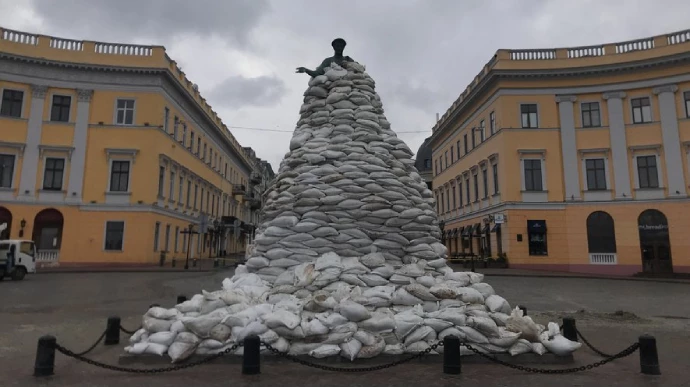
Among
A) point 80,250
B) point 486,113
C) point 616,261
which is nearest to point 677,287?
point 616,261

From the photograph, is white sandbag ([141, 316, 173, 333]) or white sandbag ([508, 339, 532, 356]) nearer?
white sandbag ([508, 339, 532, 356])

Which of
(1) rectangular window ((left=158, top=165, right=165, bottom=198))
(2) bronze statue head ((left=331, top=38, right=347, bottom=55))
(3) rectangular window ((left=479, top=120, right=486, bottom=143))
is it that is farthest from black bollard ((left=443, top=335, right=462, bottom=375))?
(3) rectangular window ((left=479, top=120, right=486, bottom=143))

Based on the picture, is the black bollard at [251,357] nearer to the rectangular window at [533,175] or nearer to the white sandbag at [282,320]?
the white sandbag at [282,320]

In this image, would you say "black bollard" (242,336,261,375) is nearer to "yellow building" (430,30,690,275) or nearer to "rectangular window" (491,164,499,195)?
"yellow building" (430,30,690,275)

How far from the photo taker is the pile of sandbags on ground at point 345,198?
754cm

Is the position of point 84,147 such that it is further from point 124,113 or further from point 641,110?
point 641,110

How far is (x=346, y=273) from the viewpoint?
700 cm

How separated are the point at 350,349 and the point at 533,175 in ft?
82.7

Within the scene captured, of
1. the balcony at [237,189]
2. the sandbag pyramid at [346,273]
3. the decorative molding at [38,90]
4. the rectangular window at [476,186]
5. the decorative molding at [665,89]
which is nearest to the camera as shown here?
the sandbag pyramid at [346,273]

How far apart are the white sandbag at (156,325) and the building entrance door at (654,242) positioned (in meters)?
26.9

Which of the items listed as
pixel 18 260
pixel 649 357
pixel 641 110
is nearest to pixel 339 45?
pixel 649 357

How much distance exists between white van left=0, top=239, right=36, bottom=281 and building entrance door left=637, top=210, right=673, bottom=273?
30.0m

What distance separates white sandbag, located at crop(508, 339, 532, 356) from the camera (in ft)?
19.8

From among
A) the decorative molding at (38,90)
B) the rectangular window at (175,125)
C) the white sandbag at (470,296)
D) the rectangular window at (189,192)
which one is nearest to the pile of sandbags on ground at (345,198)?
the white sandbag at (470,296)
